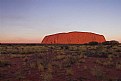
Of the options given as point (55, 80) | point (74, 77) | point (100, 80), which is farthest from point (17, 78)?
point (100, 80)

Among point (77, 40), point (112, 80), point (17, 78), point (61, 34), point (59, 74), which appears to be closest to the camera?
point (112, 80)

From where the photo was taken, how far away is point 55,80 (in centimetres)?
937

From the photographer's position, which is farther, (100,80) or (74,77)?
(74,77)

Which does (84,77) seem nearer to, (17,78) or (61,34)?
(17,78)

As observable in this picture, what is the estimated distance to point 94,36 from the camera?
19675cm

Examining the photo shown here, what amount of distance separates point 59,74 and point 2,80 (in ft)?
8.63

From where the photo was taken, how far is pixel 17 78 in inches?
382

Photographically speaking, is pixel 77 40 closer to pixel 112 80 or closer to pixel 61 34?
pixel 61 34

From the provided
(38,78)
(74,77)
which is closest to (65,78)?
(74,77)

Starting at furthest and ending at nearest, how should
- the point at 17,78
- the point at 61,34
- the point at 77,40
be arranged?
the point at 61,34, the point at 77,40, the point at 17,78

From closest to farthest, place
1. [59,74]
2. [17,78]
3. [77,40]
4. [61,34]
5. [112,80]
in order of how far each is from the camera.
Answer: [112,80], [17,78], [59,74], [77,40], [61,34]

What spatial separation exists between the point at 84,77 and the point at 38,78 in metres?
2.00

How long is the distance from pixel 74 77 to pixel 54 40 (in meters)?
187

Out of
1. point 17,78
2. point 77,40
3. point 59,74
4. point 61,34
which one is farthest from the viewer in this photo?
point 61,34
